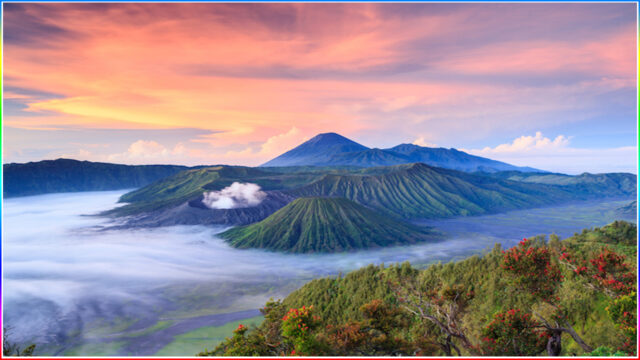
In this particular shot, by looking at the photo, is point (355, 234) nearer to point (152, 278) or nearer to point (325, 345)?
point (152, 278)

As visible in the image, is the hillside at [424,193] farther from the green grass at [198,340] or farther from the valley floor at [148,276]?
the green grass at [198,340]

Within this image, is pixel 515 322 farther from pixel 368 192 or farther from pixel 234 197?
pixel 368 192

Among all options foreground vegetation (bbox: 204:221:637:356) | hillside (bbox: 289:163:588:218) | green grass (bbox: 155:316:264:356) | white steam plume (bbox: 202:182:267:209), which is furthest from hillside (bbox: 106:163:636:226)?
foreground vegetation (bbox: 204:221:637:356)

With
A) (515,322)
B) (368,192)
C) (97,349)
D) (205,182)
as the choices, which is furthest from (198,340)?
(205,182)

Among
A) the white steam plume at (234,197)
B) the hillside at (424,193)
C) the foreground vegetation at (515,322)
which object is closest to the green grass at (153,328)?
the foreground vegetation at (515,322)

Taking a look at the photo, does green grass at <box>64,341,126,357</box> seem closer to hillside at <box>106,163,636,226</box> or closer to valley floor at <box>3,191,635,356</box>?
valley floor at <box>3,191,635,356</box>

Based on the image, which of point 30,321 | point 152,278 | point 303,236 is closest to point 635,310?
point 30,321
